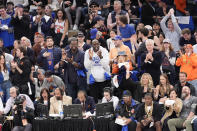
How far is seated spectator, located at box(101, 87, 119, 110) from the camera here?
17.7 meters

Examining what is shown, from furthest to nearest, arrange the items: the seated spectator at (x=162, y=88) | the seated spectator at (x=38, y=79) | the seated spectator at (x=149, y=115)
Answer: the seated spectator at (x=38, y=79), the seated spectator at (x=162, y=88), the seated spectator at (x=149, y=115)

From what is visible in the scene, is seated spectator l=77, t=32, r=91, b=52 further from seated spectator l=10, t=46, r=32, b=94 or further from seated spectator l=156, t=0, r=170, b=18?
seated spectator l=156, t=0, r=170, b=18

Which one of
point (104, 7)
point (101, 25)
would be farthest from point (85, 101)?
point (104, 7)

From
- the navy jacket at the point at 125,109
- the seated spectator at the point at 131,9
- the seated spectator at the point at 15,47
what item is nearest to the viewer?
the navy jacket at the point at 125,109

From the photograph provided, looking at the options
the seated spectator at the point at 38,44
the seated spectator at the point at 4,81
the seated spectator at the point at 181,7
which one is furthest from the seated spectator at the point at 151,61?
the seated spectator at the point at 181,7

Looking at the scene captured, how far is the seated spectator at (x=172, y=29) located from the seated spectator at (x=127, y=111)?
3564 millimetres

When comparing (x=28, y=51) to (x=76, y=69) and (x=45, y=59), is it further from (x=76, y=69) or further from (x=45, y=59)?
(x=76, y=69)

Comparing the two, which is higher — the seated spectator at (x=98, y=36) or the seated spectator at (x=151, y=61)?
the seated spectator at (x=98, y=36)

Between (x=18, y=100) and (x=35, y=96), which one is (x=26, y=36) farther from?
(x=18, y=100)

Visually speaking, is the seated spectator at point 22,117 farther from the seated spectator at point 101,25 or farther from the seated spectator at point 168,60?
the seated spectator at point 101,25

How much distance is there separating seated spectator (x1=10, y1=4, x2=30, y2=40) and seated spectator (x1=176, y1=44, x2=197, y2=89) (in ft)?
17.3

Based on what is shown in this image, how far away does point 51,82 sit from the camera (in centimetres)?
1891

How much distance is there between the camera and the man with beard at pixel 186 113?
670 inches

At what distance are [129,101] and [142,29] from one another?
286 centimetres
